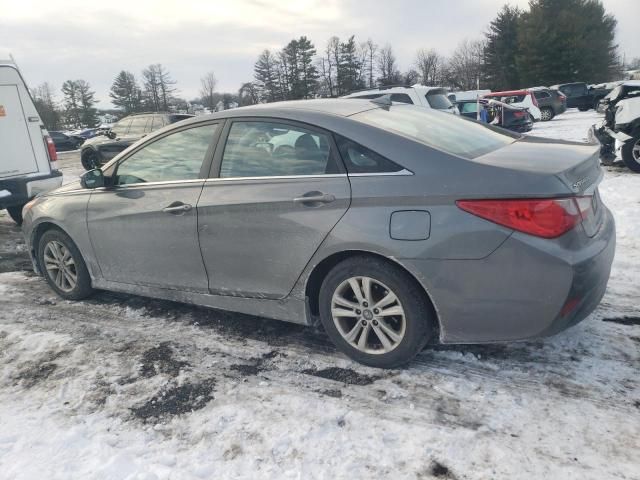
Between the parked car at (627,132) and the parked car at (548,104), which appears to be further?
the parked car at (548,104)

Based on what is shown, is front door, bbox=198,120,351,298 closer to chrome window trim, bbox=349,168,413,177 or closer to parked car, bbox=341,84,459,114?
chrome window trim, bbox=349,168,413,177

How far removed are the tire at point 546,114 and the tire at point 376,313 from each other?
24.4 metres

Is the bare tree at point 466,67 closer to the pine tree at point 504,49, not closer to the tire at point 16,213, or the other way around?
the pine tree at point 504,49

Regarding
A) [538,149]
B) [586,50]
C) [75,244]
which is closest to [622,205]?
[538,149]

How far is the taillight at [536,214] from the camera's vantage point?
2.45m

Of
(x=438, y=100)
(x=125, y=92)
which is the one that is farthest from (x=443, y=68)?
(x=438, y=100)

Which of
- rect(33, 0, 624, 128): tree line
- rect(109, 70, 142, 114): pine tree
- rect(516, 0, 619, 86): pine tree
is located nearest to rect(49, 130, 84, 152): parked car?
rect(33, 0, 624, 128): tree line

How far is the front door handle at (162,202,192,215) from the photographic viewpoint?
136 inches

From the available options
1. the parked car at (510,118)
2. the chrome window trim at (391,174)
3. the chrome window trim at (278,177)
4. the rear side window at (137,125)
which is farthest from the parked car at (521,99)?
the chrome window trim at (391,174)

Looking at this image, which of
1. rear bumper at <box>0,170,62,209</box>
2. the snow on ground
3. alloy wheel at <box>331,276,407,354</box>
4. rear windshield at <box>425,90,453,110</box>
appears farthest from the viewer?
rear windshield at <box>425,90,453,110</box>

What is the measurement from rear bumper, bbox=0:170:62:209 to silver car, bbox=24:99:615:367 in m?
3.32

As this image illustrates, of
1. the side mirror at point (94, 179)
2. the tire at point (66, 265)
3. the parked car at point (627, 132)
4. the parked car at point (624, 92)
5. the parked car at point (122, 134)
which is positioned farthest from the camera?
the parked car at point (122, 134)

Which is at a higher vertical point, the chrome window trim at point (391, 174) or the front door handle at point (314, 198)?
the chrome window trim at point (391, 174)

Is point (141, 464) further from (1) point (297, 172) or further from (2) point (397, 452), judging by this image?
(1) point (297, 172)
